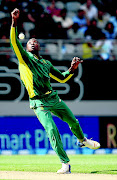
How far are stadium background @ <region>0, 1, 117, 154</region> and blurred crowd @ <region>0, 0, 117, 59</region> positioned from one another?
1.04ft

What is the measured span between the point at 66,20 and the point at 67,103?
2.91 meters

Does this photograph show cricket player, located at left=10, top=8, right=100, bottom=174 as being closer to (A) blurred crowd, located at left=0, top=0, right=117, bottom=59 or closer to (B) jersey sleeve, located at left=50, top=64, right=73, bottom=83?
(B) jersey sleeve, located at left=50, top=64, right=73, bottom=83

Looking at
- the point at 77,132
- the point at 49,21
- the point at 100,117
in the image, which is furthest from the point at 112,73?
the point at 77,132

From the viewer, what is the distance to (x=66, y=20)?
13344 millimetres

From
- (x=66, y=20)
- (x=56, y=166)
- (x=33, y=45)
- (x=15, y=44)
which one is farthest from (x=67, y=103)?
(x=15, y=44)

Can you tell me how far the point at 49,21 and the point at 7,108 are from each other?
122 inches

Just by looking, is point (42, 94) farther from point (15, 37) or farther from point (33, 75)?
point (15, 37)

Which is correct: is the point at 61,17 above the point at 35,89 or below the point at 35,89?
above

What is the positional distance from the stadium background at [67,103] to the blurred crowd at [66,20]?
32cm

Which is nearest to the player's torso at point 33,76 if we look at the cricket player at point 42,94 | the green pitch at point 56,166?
the cricket player at point 42,94

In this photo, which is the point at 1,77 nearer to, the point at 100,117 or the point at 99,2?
the point at 100,117

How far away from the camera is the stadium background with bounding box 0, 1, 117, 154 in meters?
11.2

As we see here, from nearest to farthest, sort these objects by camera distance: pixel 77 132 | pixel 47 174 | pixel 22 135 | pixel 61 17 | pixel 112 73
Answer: pixel 47 174, pixel 77 132, pixel 22 135, pixel 112 73, pixel 61 17

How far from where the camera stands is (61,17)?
13.3 metres
